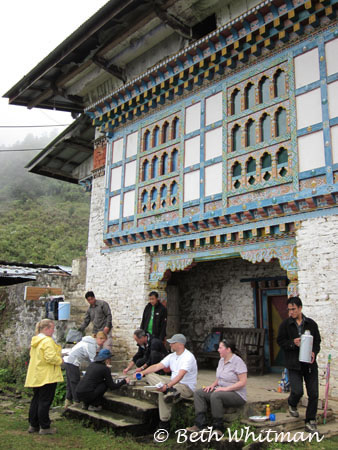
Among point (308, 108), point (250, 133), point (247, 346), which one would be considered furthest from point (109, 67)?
point (247, 346)

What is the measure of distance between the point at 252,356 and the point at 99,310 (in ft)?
11.8

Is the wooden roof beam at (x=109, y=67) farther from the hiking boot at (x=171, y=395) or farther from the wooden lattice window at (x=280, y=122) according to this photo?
the hiking boot at (x=171, y=395)

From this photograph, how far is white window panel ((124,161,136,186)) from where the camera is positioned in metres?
11.1

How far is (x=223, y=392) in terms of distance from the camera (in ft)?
17.4

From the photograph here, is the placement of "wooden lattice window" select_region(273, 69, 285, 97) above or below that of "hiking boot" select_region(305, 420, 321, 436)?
above

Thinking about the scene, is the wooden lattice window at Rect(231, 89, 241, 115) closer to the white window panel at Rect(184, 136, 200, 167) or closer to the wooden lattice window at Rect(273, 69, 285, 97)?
the wooden lattice window at Rect(273, 69, 285, 97)

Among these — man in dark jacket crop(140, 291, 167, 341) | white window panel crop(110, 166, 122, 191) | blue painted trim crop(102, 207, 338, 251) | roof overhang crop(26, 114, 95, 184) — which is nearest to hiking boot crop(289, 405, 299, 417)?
blue painted trim crop(102, 207, 338, 251)

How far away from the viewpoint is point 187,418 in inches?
232

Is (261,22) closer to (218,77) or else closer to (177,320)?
(218,77)

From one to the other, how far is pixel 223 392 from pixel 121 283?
19.4 ft

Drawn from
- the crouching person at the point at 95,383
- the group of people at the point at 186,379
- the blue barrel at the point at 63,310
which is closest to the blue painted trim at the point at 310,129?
the group of people at the point at 186,379

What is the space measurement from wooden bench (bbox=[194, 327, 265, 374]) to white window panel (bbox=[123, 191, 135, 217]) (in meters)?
3.71

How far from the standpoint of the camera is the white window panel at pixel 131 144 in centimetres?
1124

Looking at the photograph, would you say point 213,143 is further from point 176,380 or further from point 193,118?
point 176,380
